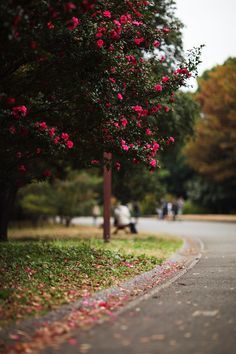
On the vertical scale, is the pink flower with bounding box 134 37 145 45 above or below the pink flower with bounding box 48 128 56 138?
above

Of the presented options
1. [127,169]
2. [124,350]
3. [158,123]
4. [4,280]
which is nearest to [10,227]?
[127,169]

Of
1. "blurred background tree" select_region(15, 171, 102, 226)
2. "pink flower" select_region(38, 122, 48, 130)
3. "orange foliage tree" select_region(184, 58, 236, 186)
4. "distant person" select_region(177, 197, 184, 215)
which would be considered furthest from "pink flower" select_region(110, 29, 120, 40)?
"distant person" select_region(177, 197, 184, 215)

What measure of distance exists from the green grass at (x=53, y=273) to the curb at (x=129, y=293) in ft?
0.94

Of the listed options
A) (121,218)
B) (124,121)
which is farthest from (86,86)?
(121,218)

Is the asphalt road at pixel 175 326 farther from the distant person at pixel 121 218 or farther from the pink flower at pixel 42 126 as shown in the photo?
the distant person at pixel 121 218

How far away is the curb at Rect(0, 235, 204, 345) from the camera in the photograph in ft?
21.8

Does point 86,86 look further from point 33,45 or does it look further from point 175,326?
point 175,326

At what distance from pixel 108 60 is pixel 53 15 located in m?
1.88

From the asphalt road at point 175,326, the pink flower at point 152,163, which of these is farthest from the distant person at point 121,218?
the asphalt road at point 175,326

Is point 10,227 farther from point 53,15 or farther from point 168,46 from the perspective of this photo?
point 53,15

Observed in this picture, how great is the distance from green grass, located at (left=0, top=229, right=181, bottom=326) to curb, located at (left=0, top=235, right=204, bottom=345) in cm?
29

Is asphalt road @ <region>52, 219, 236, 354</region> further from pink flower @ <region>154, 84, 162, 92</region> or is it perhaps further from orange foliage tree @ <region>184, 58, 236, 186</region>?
orange foliage tree @ <region>184, 58, 236, 186</region>

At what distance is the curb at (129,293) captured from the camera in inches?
262

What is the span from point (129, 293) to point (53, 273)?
208cm
